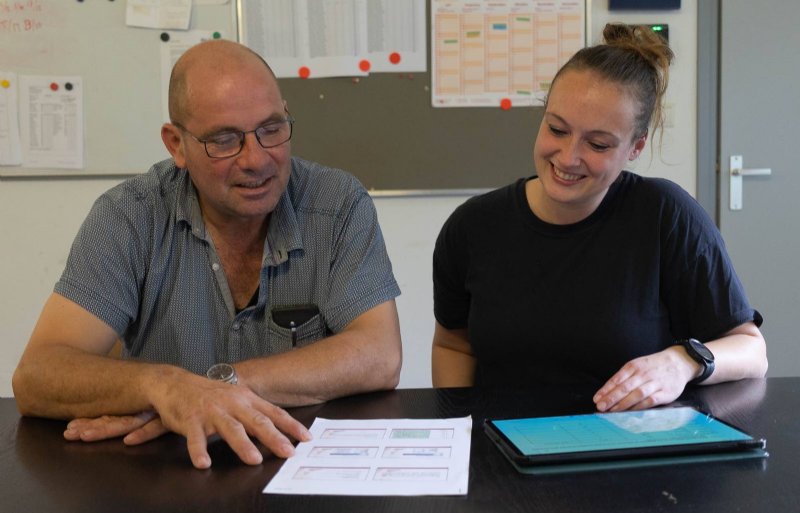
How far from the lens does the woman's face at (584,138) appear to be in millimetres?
1411

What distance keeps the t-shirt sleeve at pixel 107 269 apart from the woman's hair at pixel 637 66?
2.95 feet

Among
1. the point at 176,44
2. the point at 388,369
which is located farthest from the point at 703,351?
the point at 176,44

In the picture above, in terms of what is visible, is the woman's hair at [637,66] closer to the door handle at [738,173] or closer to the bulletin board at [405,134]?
the bulletin board at [405,134]

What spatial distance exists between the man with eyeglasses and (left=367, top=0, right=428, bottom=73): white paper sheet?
1.39m

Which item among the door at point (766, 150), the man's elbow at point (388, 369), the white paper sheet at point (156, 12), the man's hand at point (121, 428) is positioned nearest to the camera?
the man's hand at point (121, 428)

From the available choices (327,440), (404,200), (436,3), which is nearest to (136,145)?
(404,200)

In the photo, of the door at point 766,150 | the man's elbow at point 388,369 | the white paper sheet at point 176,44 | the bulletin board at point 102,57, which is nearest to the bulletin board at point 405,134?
the white paper sheet at point 176,44

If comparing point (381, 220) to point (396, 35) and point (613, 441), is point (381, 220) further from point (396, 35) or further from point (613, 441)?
point (613, 441)

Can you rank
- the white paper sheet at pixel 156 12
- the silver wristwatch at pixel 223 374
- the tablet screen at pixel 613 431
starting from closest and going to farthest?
the tablet screen at pixel 613 431 → the silver wristwatch at pixel 223 374 → the white paper sheet at pixel 156 12

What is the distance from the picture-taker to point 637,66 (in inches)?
57.9

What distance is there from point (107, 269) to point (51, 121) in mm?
1780

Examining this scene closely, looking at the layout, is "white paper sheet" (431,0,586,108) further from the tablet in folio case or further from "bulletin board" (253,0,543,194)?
the tablet in folio case

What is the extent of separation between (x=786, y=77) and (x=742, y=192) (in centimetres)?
48

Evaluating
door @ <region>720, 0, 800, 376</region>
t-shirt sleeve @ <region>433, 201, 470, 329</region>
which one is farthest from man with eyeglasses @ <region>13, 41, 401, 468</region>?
door @ <region>720, 0, 800, 376</region>
